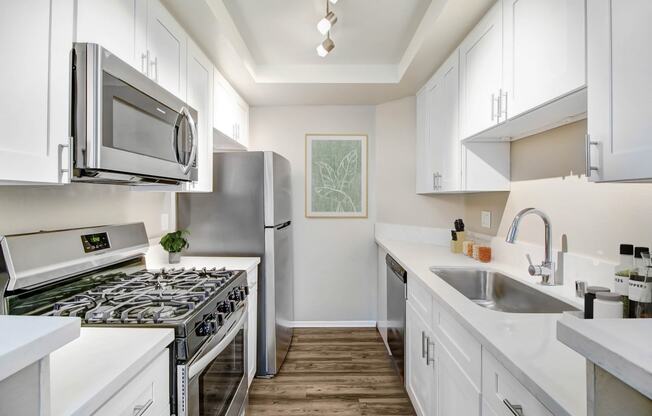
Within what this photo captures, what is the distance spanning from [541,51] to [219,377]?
190 cm

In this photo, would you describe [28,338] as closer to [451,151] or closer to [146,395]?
[146,395]

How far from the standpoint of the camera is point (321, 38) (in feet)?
8.18

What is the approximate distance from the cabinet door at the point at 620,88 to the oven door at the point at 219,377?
1.44m

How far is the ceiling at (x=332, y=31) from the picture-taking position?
209 cm

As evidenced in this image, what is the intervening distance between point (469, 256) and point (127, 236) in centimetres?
221

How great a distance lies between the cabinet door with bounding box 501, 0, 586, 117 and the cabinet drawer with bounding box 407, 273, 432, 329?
3.14ft

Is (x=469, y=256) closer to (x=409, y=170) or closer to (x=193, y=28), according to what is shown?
(x=409, y=170)

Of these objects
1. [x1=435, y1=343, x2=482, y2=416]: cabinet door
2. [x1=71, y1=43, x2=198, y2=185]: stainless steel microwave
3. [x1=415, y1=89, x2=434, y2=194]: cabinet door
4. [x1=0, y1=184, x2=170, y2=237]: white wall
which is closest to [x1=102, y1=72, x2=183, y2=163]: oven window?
[x1=71, y1=43, x2=198, y2=185]: stainless steel microwave

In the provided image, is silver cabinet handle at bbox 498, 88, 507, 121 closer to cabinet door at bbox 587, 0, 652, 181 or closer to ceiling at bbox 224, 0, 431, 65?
cabinet door at bbox 587, 0, 652, 181

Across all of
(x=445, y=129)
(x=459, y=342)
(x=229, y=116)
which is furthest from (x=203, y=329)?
(x=445, y=129)

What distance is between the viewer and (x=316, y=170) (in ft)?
11.6

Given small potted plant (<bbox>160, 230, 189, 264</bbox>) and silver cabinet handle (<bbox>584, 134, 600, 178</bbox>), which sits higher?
silver cabinet handle (<bbox>584, 134, 600, 178</bbox>)

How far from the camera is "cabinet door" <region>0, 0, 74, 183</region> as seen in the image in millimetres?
860

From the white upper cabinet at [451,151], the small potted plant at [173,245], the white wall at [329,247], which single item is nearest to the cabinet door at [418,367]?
the white upper cabinet at [451,151]
